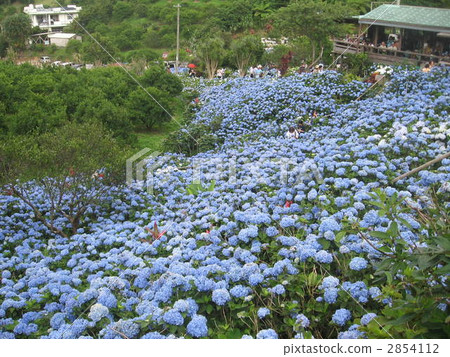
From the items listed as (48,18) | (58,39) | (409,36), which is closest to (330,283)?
(409,36)

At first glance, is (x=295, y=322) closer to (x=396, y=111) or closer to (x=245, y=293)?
(x=245, y=293)

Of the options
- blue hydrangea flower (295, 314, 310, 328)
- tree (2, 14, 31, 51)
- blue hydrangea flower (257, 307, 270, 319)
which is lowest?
blue hydrangea flower (257, 307, 270, 319)

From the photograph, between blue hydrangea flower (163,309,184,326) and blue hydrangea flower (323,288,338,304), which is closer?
blue hydrangea flower (163,309,184,326)

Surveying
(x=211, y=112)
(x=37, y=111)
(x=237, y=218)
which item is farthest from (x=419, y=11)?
(x=237, y=218)

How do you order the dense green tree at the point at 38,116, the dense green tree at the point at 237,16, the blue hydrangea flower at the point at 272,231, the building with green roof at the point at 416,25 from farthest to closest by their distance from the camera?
the dense green tree at the point at 237,16, the building with green roof at the point at 416,25, the dense green tree at the point at 38,116, the blue hydrangea flower at the point at 272,231

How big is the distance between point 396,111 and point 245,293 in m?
4.97

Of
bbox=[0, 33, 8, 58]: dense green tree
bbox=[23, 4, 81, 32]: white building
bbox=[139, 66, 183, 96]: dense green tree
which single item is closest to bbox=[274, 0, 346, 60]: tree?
bbox=[139, 66, 183, 96]: dense green tree

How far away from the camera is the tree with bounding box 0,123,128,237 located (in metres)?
5.19

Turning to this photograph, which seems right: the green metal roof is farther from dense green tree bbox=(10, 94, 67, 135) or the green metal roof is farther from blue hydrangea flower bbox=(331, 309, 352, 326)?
blue hydrangea flower bbox=(331, 309, 352, 326)

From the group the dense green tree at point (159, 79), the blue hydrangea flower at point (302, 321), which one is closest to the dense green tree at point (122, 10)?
the dense green tree at point (159, 79)

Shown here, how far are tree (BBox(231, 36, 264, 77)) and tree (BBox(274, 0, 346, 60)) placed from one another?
144 cm

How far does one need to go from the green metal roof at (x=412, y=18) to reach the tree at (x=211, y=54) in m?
5.62

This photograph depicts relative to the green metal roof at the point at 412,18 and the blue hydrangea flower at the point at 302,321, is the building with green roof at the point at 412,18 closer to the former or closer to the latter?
the green metal roof at the point at 412,18

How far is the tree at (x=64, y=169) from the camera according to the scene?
17.0 feet
